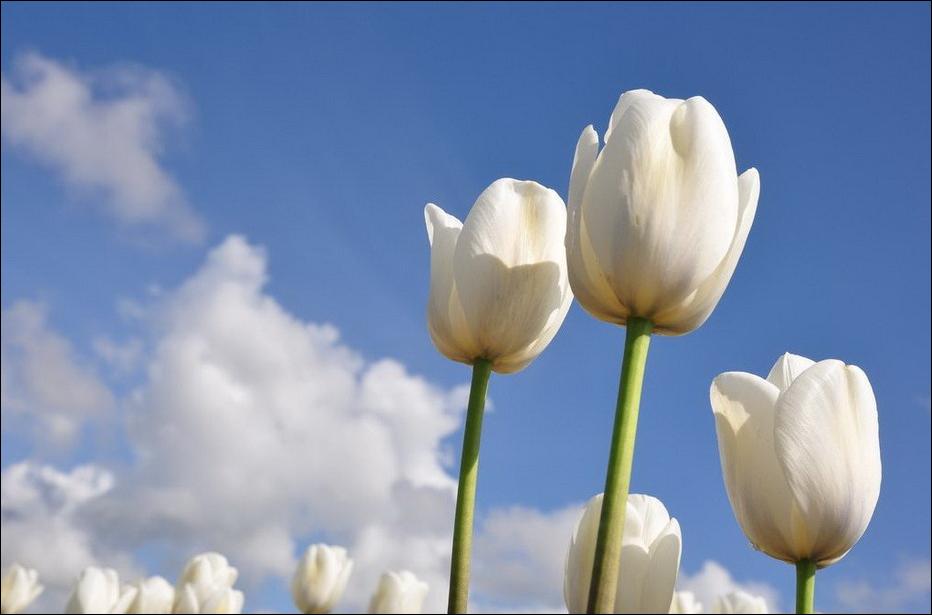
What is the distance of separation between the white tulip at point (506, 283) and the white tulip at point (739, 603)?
5.75m

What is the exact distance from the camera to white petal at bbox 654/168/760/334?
1795 millimetres

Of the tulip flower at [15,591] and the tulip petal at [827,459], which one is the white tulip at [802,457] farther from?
the tulip flower at [15,591]

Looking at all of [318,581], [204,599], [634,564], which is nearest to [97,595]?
[204,599]

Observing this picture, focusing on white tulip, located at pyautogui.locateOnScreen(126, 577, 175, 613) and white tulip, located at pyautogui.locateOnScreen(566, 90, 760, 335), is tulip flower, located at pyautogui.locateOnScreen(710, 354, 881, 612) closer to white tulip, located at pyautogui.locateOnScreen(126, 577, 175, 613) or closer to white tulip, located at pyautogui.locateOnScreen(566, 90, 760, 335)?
white tulip, located at pyautogui.locateOnScreen(566, 90, 760, 335)

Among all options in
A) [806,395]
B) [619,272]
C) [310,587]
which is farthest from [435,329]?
[310,587]

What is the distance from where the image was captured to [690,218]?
1.76 meters

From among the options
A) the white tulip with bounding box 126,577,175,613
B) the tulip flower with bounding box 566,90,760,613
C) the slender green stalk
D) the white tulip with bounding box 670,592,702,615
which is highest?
the tulip flower with bounding box 566,90,760,613

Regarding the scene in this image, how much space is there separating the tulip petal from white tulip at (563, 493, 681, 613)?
0.27 metres

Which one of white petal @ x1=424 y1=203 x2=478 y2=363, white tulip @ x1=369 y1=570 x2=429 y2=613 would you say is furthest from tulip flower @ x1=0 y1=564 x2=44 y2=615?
white petal @ x1=424 y1=203 x2=478 y2=363

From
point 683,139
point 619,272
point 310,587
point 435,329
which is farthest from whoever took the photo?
point 310,587

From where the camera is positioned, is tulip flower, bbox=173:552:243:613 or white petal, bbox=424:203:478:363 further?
tulip flower, bbox=173:552:243:613

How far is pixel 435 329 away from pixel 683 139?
2.55ft

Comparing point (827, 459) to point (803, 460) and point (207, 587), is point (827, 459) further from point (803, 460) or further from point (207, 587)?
point (207, 587)

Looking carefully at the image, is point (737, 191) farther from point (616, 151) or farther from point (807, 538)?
point (807, 538)
